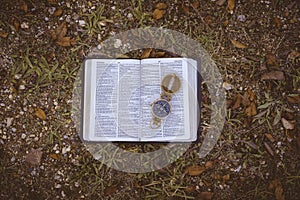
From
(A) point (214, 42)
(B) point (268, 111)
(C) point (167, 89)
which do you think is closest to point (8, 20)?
(C) point (167, 89)

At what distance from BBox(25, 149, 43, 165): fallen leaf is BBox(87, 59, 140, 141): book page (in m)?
0.19

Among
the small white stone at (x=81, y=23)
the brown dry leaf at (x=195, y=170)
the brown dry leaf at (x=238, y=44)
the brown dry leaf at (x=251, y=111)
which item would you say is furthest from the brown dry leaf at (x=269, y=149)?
the small white stone at (x=81, y=23)

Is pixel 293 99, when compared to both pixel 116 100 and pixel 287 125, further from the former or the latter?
pixel 116 100

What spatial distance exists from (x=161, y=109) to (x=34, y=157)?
466 millimetres

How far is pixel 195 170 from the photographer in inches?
52.7

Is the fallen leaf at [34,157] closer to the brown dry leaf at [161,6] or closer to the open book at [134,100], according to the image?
the open book at [134,100]

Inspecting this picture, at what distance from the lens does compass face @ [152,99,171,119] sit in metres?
1.33

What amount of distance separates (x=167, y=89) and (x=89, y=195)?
450 mm

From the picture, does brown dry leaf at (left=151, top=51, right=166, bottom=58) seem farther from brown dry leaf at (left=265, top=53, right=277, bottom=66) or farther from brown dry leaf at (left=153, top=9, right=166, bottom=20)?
brown dry leaf at (left=265, top=53, right=277, bottom=66)

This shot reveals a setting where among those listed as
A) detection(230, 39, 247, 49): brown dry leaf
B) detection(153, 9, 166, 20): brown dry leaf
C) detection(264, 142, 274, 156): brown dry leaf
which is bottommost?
detection(264, 142, 274, 156): brown dry leaf

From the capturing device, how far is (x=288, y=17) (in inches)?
54.7

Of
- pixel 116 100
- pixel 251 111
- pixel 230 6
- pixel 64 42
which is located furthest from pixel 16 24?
pixel 251 111

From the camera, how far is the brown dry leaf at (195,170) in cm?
134

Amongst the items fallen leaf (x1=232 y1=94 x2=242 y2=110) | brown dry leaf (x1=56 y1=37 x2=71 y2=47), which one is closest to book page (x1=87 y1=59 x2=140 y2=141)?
brown dry leaf (x1=56 y1=37 x2=71 y2=47)
